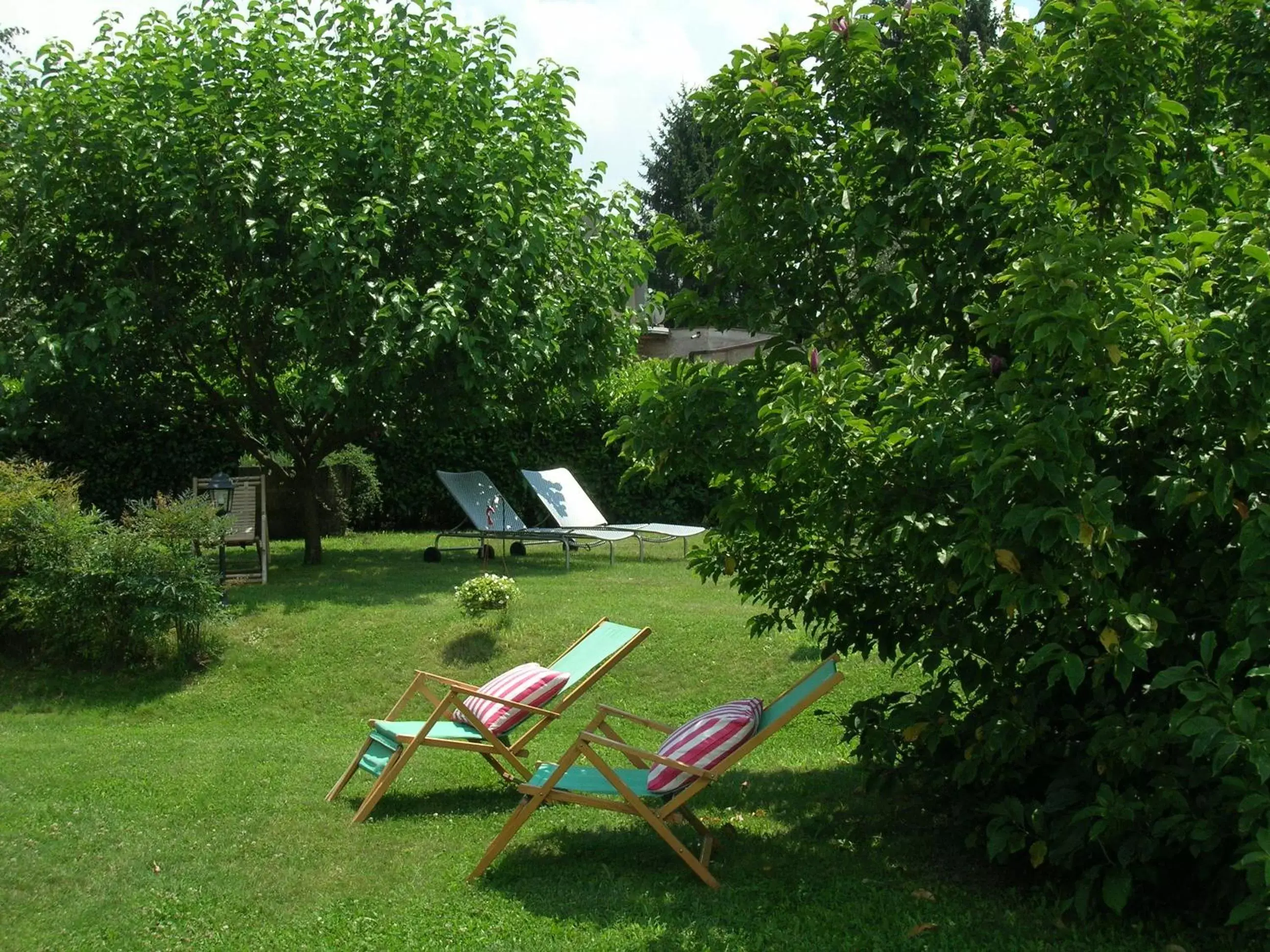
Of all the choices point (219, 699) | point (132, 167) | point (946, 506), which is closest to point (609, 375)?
point (132, 167)

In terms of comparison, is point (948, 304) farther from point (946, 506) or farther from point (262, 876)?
point (262, 876)

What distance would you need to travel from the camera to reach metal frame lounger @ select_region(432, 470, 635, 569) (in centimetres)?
1417

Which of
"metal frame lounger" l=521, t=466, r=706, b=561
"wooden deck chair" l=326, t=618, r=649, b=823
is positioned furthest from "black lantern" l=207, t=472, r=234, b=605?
"wooden deck chair" l=326, t=618, r=649, b=823

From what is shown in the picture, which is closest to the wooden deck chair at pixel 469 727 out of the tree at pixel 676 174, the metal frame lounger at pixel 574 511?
the metal frame lounger at pixel 574 511

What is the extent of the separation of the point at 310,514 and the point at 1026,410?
11.5 metres

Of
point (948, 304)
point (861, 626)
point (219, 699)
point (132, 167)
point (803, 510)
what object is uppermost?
point (132, 167)

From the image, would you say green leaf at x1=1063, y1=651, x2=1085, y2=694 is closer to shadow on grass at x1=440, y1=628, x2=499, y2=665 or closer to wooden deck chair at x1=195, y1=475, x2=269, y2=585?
shadow on grass at x1=440, y1=628, x2=499, y2=665

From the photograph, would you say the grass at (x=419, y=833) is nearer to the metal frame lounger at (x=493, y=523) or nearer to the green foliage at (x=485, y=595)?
the green foliage at (x=485, y=595)

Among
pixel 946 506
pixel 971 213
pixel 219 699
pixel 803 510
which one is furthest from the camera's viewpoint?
pixel 219 699

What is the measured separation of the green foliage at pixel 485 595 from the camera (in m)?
10.3

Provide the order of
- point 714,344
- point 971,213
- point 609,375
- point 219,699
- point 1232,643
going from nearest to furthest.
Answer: point 1232,643, point 971,213, point 219,699, point 609,375, point 714,344

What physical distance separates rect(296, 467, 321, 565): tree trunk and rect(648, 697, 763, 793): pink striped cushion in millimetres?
9701

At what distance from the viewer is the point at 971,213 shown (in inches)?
203

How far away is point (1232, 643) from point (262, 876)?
3.87m
